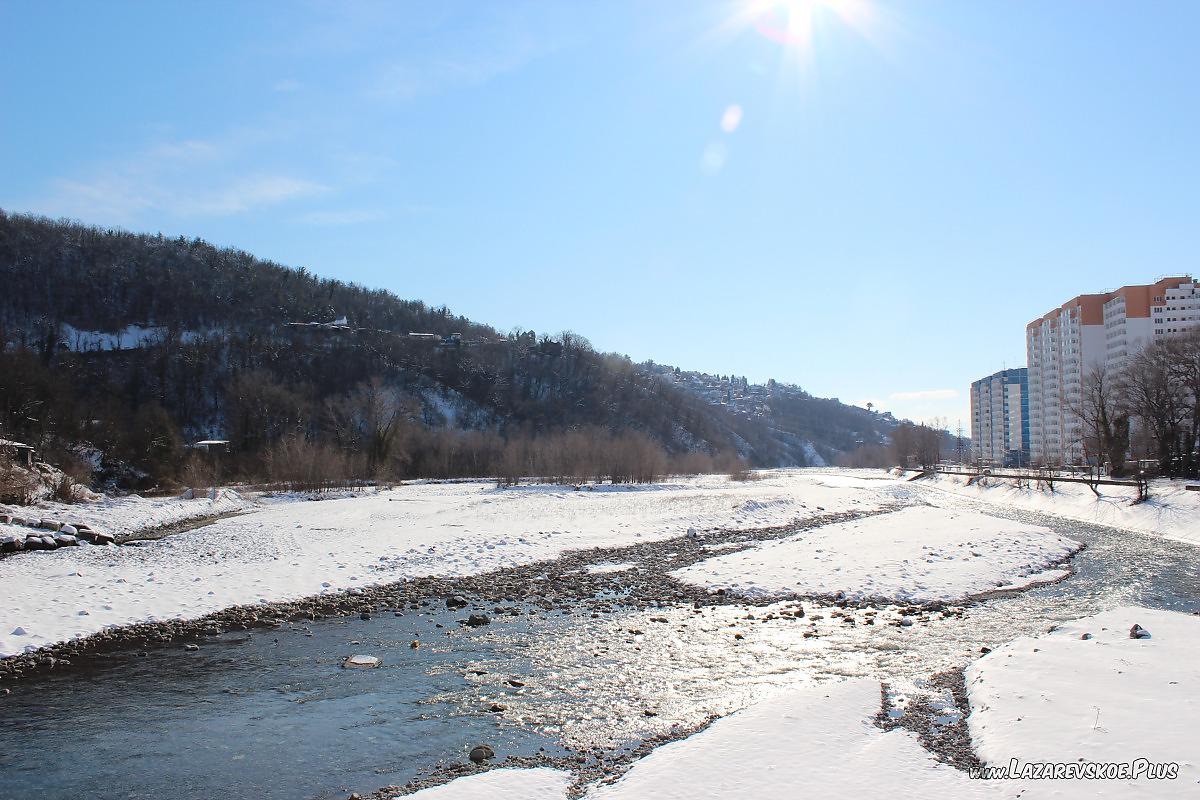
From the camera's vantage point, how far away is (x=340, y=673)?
1186 cm

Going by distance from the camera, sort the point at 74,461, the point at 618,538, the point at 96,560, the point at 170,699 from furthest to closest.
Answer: the point at 74,461
the point at 618,538
the point at 96,560
the point at 170,699

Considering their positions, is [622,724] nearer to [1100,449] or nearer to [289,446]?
[289,446]

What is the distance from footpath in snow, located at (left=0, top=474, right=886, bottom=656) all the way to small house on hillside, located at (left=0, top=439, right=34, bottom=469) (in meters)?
12.6

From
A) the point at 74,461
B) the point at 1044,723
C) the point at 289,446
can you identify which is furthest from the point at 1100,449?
the point at 74,461

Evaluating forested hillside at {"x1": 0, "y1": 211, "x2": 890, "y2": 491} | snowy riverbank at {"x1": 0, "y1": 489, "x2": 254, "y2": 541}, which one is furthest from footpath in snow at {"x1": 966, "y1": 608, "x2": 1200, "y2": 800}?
forested hillside at {"x1": 0, "y1": 211, "x2": 890, "y2": 491}

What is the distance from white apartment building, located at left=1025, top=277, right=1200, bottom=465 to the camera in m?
115

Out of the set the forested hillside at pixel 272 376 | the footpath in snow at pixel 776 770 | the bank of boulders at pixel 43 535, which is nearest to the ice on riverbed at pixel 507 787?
the footpath in snow at pixel 776 770

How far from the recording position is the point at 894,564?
70.0ft

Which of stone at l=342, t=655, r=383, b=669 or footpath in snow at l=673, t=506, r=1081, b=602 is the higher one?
footpath in snow at l=673, t=506, r=1081, b=602

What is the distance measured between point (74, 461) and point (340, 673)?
178 feet

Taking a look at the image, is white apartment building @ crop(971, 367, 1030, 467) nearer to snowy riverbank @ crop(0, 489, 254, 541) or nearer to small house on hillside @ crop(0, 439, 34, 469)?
snowy riverbank @ crop(0, 489, 254, 541)

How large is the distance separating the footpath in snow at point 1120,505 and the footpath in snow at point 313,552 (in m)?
11.6

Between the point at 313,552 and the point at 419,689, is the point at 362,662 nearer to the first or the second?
the point at 419,689

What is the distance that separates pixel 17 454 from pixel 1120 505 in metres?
61.9
